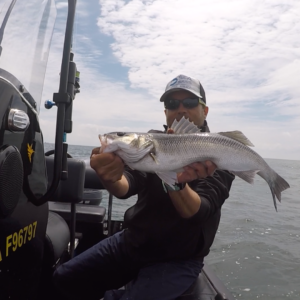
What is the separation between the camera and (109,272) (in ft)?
11.8

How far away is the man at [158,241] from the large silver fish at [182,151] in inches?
5.5

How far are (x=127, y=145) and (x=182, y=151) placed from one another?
1.96 feet

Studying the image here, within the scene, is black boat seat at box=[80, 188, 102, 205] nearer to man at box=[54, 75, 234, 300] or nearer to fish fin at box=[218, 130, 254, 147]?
man at box=[54, 75, 234, 300]

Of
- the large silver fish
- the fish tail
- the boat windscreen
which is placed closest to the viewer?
the boat windscreen

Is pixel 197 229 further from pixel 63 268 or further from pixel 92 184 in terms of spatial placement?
pixel 92 184

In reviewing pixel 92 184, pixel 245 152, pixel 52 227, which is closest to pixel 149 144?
pixel 245 152

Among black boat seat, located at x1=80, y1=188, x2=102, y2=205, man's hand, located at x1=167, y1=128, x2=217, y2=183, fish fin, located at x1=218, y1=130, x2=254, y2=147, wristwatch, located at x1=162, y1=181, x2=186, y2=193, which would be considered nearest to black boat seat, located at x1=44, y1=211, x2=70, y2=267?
wristwatch, located at x1=162, y1=181, x2=186, y2=193

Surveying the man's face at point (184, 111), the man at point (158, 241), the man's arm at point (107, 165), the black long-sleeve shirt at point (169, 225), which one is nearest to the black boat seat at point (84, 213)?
the man at point (158, 241)

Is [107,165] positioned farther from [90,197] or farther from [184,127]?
[90,197]

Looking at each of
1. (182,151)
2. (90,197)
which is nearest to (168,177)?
(182,151)

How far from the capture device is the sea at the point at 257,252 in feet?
22.3

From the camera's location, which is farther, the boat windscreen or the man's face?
the man's face

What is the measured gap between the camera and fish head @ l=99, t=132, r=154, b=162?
105 inches

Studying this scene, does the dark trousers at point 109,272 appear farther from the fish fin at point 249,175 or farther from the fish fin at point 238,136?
the fish fin at point 238,136
